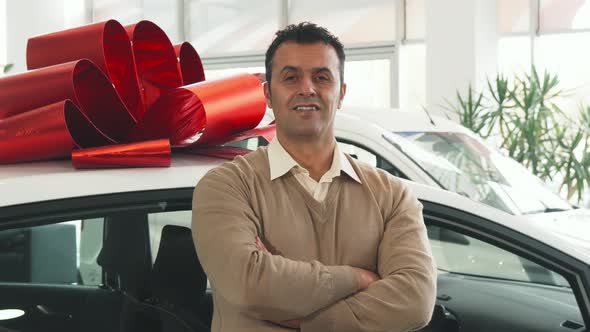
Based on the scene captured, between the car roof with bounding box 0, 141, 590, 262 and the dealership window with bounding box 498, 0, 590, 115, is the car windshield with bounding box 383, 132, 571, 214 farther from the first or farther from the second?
the dealership window with bounding box 498, 0, 590, 115

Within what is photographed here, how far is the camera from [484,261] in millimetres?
Answer: 1867

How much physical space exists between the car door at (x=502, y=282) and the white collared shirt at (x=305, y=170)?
0.63 feet

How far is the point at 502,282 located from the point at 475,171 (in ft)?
6.86

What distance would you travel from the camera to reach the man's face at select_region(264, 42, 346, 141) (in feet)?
5.39

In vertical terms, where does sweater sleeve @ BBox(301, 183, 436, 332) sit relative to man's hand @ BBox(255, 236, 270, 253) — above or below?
below

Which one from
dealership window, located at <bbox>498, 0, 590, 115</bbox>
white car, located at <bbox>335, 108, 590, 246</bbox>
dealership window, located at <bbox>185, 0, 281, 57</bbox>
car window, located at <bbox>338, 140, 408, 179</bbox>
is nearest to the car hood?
white car, located at <bbox>335, 108, 590, 246</bbox>

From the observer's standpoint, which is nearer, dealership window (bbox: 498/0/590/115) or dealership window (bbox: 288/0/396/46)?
dealership window (bbox: 498/0/590/115)

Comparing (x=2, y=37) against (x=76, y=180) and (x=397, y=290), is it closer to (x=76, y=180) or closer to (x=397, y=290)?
(x=76, y=180)

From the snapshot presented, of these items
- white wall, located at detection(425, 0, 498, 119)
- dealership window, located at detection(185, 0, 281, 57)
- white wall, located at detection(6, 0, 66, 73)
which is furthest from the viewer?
white wall, located at detection(6, 0, 66, 73)

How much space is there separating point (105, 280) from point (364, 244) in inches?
18.0

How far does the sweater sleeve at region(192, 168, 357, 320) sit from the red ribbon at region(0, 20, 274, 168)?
0.15 metres

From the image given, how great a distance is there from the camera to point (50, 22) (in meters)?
10.7

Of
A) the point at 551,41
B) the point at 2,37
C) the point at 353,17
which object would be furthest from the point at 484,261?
the point at 2,37

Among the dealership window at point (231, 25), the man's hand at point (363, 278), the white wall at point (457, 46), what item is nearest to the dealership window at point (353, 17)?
the dealership window at point (231, 25)
